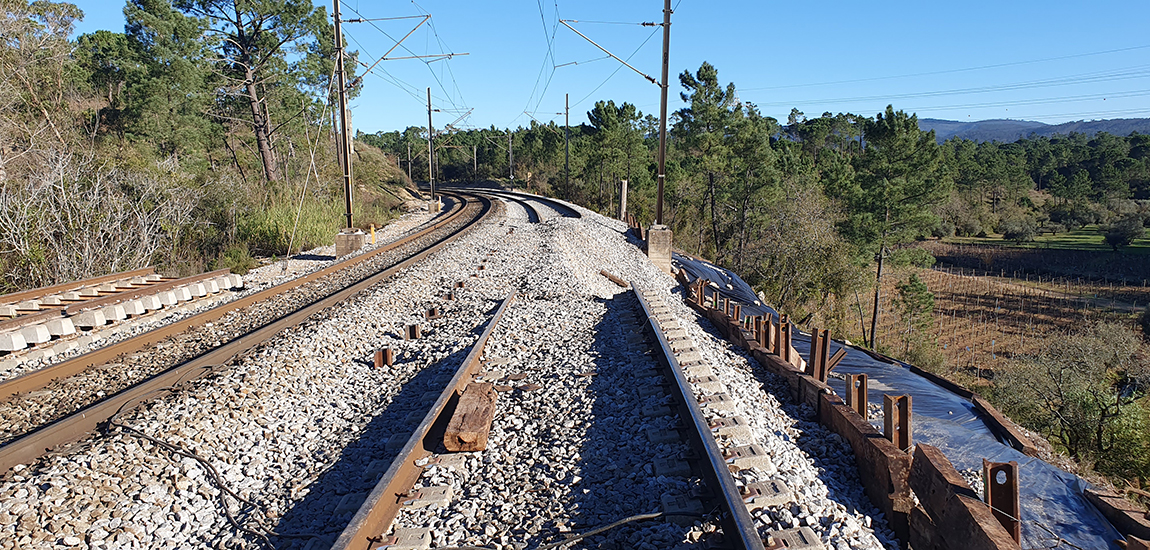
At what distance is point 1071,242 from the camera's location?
67.9 meters

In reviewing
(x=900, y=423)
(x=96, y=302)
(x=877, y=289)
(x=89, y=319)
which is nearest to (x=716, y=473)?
(x=900, y=423)

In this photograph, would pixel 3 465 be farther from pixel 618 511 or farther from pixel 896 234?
pixel 896 234

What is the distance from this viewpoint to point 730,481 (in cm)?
347

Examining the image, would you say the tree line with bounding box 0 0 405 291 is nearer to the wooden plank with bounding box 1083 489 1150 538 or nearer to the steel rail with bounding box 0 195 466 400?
the steel rail with bounding box 0 195 466 400

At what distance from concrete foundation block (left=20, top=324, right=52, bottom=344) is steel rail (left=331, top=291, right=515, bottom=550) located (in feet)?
17.8

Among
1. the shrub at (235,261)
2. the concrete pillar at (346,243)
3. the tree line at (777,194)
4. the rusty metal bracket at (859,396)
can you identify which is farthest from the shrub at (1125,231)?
the shrub at (235,261)

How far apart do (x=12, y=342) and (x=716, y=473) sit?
26.4 feet

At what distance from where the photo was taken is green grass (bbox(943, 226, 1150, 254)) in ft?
204

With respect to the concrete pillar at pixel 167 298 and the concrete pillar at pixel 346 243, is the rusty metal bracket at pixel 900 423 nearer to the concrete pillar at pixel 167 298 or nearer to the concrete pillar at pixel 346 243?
the concrete pillar at pixel 167 298

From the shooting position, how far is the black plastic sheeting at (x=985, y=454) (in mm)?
4277

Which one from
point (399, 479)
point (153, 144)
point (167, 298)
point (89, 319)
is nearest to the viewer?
point (399, 479)

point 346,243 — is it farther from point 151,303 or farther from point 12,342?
point 12,342

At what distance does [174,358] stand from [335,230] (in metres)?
13.3

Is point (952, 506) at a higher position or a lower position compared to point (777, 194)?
lower
